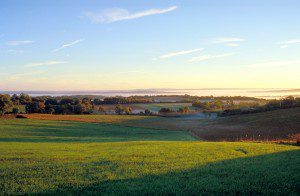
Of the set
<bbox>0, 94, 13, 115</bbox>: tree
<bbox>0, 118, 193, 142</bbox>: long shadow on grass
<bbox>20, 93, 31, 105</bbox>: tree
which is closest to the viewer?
<bbox>0, 118, 193, 142</bbox>: long shadow on grass

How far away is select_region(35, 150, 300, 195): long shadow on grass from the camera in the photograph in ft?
32.6

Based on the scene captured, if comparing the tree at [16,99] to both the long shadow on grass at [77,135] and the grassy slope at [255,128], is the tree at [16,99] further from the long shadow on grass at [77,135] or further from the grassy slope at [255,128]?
the grassy slope at [255,128]

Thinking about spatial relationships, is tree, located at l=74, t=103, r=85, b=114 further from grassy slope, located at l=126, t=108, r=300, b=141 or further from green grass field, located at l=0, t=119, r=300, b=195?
green grass field, located at l=0, t=119, r=300, b=195

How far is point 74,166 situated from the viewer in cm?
1396

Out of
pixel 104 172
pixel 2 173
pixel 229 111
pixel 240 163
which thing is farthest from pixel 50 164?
pixel 229 111

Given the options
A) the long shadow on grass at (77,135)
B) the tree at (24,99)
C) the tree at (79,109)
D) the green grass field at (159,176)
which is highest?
the tree at (24,99)

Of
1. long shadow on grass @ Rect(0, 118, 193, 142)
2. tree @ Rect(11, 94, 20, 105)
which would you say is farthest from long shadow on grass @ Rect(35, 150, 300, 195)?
tree @ Rect(11, 94, 20, 105)

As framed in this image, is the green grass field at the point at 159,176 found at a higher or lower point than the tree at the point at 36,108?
higher

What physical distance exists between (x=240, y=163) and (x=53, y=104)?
9913 centimetres

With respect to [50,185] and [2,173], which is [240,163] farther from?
[2,173]

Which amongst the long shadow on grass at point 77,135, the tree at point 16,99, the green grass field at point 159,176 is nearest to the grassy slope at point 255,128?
the long shadow on grass at point 77,135

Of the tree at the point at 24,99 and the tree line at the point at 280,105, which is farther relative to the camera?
the tree at the point at 24,99

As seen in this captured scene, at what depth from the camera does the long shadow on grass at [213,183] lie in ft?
32.6

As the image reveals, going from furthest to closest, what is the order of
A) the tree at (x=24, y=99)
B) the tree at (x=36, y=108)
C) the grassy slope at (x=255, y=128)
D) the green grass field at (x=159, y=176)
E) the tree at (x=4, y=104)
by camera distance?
the tree at (x=24, y=99), the tree at (x=36, y=108), the tree at (x=4, y=104), the grassy slope at (x=255, y=128), the green grass field at (x=159, y=176)
